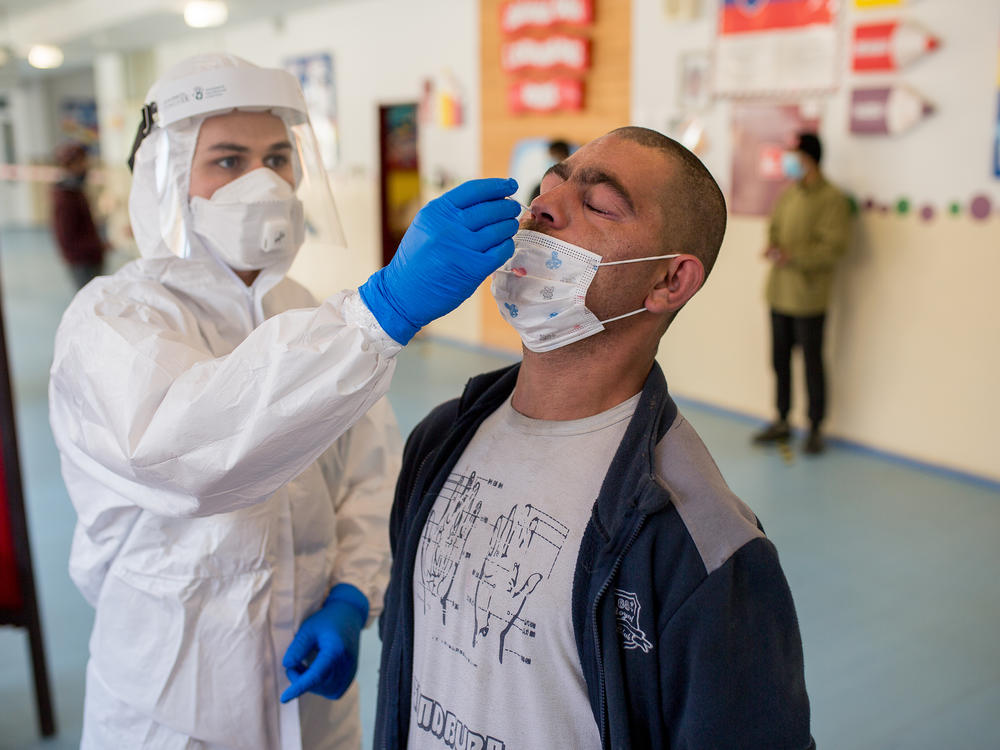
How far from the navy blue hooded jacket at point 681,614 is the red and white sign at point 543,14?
550 cm

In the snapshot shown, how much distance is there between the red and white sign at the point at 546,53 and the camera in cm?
607

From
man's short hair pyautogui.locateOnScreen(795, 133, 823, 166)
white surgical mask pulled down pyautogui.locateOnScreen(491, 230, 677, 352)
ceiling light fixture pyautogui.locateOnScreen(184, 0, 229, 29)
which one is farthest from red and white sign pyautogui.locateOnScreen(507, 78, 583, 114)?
white surgical mask pulled down pyautogui.locateOnScreen(491, 230, 677, 352)

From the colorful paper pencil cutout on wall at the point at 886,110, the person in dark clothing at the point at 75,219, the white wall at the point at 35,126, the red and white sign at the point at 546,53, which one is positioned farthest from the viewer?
the white wall at the point at 35,126

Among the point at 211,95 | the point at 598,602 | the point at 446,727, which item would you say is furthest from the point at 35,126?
the point at 598,602

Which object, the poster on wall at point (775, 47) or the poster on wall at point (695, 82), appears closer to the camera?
the poster on wall at point (775, 47)

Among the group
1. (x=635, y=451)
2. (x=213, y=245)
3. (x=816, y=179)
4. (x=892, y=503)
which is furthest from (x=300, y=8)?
(x=635, y=451)

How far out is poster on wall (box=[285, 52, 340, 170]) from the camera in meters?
9.14

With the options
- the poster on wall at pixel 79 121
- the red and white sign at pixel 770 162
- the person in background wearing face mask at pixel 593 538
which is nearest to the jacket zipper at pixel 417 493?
the person in background wearing face mask at pixel 593 538

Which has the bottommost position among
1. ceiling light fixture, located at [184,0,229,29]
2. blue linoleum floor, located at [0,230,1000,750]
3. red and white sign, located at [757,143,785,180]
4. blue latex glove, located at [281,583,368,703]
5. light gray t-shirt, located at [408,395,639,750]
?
blue linoleum floor, located at [0,230,1000,750]

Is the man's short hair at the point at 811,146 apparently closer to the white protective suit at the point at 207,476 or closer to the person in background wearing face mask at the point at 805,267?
the person in background wearing face mask at the point at 805,267

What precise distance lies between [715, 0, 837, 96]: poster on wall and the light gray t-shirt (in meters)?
4.24

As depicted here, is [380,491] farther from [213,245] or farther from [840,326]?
[840,326]

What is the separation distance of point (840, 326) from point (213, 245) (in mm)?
4156

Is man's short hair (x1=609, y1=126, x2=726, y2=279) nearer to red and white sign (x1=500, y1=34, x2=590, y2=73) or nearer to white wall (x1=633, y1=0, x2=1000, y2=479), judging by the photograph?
white wall (x1=633, y1=0, x2=1000, y2=479)
